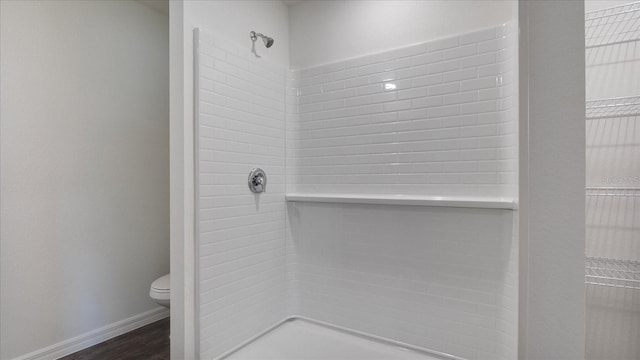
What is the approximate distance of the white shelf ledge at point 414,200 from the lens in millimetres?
1530

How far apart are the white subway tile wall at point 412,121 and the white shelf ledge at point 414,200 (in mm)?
47

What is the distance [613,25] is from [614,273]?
→ 3.67ft

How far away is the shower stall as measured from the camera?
5.19ft

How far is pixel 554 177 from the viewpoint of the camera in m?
0.75

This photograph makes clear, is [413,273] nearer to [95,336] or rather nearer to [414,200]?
[414,200]

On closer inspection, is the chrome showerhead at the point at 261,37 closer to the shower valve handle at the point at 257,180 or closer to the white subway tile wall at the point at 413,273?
the shower valve handle at the point at 257,180

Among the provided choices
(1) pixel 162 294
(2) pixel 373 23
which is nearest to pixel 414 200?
(2) pixel 373 23

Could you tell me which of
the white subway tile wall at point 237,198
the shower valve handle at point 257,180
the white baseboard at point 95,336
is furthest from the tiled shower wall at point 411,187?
the white baseboard at point 95,336

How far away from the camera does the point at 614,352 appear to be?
4.73ft

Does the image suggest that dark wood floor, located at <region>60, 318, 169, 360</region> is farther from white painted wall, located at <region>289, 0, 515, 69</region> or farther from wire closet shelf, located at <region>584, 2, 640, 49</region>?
wire closet shelf, located at <region>584, 2, 640, 49</region>

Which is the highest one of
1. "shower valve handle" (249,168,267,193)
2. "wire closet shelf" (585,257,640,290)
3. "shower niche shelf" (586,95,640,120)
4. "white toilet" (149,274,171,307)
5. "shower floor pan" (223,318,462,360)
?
"shower niche shelf" (586,95,640,120)

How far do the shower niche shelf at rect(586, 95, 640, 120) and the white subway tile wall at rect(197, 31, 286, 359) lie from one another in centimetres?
164

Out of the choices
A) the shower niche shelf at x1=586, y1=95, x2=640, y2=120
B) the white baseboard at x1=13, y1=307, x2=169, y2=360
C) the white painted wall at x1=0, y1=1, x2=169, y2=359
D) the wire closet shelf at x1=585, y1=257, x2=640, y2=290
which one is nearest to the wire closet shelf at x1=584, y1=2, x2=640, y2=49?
the shower niche shelf at x1=586, y1=95, x2=640, y2=120

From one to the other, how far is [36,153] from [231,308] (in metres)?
1.55
